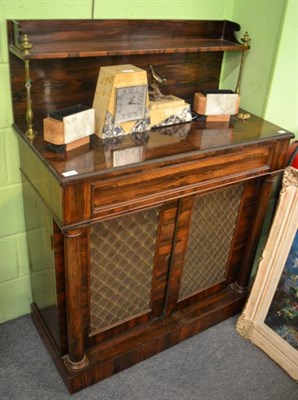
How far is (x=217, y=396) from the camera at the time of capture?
1.77 meters

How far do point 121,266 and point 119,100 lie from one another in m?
0.63

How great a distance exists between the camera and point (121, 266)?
1.66 m

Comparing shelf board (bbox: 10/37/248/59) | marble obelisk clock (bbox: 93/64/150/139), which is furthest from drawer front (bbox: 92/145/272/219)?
shelf board (bbox: 10/37/248/59)

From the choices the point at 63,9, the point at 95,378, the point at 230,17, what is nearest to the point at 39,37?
the point at 63,9

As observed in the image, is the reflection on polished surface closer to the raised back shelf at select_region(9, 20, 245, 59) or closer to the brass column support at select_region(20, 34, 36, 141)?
the brass column support at select_region(20, 34, 36, 141)

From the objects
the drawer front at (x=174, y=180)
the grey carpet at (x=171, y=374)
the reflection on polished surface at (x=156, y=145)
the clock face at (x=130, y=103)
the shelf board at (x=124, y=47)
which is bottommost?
the grey carpet at (x=171, y=374)

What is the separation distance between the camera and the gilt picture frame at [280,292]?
181 cm

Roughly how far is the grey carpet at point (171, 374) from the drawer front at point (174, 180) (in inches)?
32.1

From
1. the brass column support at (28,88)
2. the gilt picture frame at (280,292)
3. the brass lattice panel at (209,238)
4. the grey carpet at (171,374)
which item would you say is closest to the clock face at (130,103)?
the brass column support at (28,88)

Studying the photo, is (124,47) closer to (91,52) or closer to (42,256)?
(91,52)

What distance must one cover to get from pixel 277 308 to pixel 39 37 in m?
1.50

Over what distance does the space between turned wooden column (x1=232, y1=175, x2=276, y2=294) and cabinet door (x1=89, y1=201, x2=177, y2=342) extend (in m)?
0.46

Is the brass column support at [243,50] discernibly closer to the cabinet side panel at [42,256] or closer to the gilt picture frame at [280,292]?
the gilt picture frame at [280,292]

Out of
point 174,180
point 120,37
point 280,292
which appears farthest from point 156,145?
point 280,292
